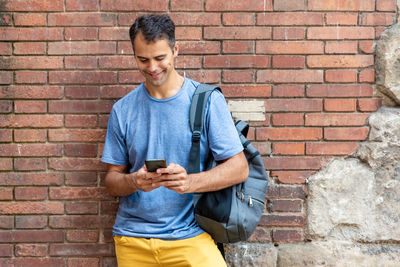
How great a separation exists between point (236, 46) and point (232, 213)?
3.78 feet

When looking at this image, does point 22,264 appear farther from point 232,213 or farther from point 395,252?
point 395,252

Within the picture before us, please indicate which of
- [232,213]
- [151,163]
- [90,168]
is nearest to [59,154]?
[90,168]

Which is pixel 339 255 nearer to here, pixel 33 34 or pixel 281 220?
pixel 281 220

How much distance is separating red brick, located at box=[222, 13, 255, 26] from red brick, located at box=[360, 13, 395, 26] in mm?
741

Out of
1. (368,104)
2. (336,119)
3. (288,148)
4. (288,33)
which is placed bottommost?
(288,148)

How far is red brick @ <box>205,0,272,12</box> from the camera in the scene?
271 cm

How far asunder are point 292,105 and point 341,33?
1.90ft

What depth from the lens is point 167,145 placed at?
2.20 metres

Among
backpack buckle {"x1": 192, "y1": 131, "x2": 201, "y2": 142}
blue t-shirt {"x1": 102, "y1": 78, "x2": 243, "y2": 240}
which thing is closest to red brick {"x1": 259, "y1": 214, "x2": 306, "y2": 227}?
blue t-shirt {"x1": 102, "y1": 78, "x2": 243, "y2": 240}

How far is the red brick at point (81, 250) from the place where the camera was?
110 inches

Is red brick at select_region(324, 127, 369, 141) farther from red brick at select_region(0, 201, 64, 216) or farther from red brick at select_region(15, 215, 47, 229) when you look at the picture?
red brick at select_region(15, 215, 47, 229)

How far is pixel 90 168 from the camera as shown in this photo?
9.09 feet

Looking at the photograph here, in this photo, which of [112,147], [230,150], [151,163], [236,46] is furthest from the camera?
[236,46]

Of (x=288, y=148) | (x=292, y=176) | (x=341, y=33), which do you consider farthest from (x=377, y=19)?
(x=292, y=176)
